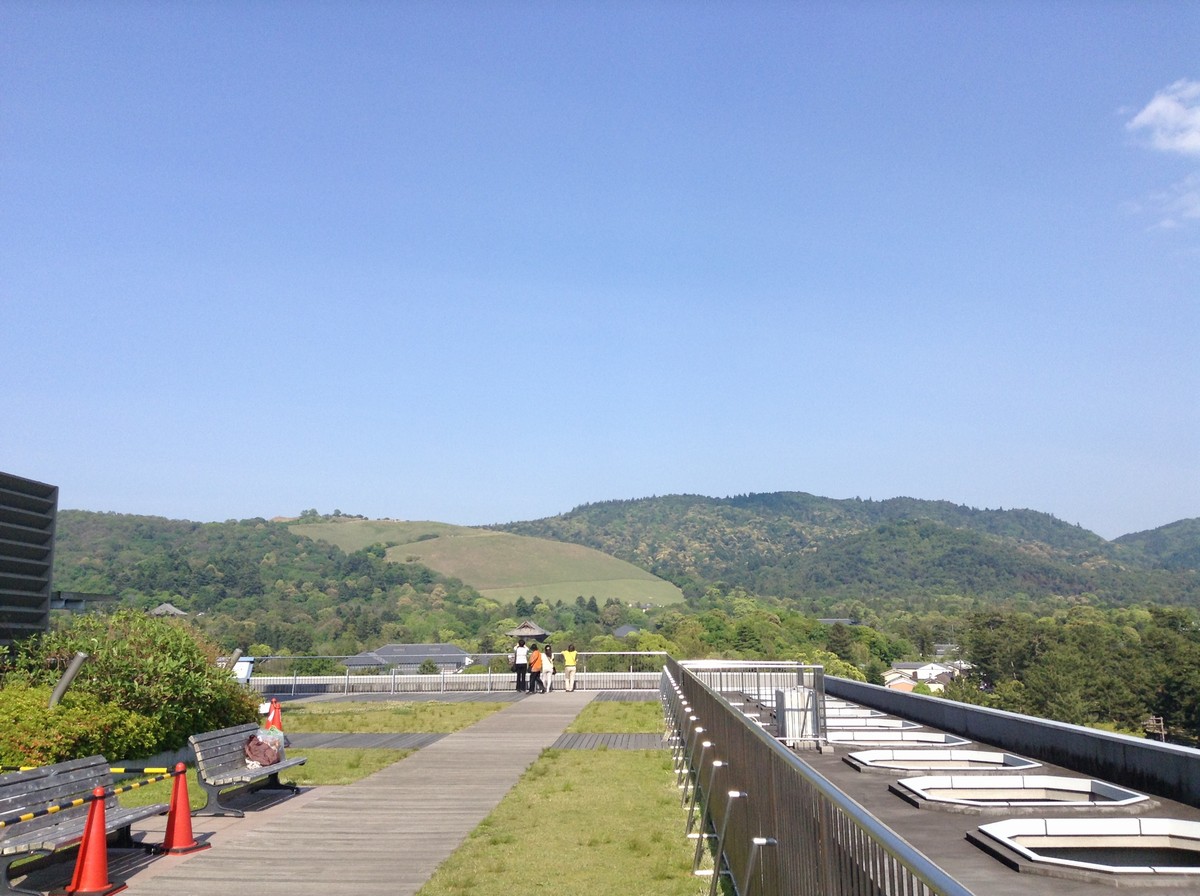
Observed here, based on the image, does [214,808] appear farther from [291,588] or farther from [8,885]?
[291,588]

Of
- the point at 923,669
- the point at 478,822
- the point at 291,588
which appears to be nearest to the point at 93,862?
the point at 478,822

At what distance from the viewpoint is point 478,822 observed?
34.9 feet

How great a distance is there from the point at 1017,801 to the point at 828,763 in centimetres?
308

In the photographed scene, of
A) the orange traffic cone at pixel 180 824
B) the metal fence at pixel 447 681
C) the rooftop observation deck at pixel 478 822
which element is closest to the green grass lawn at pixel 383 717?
the metal fence at pixel 447 681

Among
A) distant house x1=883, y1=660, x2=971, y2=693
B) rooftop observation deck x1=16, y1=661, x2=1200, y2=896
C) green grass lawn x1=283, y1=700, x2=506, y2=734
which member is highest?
rooftop observation deck x1=16, y1=661, x2=1200, y2=896

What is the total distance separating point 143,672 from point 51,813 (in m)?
5.43

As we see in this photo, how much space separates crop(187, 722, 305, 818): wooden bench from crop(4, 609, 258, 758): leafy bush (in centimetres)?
177

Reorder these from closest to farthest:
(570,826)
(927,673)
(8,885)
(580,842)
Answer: (8,885) → (580,842) → (570,826) → (927,673)

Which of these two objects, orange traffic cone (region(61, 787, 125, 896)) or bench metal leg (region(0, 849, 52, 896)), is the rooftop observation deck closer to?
orange traffic cone (region(61, 787, 125, 896))

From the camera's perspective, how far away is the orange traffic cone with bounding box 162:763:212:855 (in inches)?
361

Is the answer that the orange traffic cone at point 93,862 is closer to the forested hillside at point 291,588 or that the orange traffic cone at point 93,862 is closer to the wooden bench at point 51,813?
the wooden bench at point 51,813

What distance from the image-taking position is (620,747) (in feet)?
54.5

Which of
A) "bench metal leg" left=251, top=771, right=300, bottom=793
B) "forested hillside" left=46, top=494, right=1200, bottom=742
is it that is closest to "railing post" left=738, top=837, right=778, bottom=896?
"bench metal leg" left=251, top=771, right=300, bottom=793

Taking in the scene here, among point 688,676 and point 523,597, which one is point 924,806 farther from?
point 523,597
